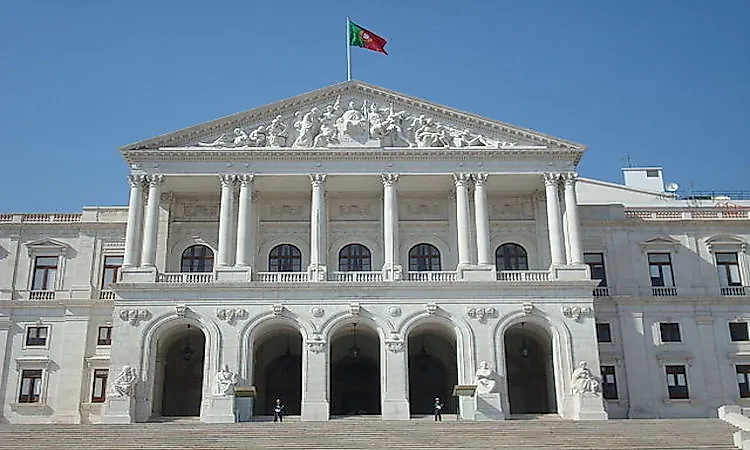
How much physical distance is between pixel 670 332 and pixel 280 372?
70.3 feet

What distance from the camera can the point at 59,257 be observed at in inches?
1961

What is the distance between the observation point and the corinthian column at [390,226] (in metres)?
44.0

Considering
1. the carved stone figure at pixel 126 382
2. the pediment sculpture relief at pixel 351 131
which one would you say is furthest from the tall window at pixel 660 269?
the carved stone figure at pixel 126 382

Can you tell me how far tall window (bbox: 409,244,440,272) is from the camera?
48531mm

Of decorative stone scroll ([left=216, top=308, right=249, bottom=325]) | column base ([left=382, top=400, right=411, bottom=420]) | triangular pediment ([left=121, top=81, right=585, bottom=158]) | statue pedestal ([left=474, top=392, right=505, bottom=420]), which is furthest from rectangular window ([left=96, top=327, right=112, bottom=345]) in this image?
statue pedestal ([left=474, top=392, right=505, bottom=420])

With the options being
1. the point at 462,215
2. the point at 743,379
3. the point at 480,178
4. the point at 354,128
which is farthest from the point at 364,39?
the point at 743,379

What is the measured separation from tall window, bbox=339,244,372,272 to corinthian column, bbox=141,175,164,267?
1003cm

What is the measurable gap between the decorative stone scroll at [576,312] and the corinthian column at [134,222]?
21.2 meters

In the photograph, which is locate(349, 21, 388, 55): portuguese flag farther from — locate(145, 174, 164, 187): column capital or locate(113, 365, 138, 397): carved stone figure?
locate(113, 365, 138, 397): carved stone figure

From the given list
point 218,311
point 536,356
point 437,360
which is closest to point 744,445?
point 536,356

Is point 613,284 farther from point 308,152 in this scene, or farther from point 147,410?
point 147,410

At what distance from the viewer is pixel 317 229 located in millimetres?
45031

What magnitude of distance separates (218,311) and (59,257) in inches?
486

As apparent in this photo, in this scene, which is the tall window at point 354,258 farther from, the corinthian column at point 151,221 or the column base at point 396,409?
the corinthian column at point 151,221
